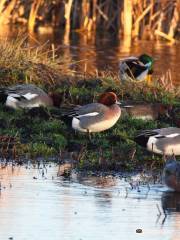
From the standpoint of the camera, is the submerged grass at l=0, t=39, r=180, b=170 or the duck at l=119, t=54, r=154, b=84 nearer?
the submerged grass at l=0, t=39, r=180, b=170

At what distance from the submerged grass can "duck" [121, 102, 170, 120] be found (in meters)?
0.12

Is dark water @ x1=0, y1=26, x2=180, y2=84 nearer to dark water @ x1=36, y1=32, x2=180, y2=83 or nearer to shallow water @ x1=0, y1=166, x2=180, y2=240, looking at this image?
dark water @ x1=36, y1=32, x2=180, y2=83

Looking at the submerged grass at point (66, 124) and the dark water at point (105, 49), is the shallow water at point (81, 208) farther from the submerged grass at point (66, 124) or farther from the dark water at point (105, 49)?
the dark water at point (105, 49)

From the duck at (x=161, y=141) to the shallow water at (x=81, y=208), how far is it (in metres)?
0.69

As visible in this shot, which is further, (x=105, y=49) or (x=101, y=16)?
(x=101, y=16)

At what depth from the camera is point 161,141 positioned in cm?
949

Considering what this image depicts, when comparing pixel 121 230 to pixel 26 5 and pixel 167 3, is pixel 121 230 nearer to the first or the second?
pixel 167 3

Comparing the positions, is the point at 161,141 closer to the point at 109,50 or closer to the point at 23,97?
the point at 23,97

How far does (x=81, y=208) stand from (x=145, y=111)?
4.09m

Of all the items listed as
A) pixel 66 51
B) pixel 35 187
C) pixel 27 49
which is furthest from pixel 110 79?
pixel 66 51

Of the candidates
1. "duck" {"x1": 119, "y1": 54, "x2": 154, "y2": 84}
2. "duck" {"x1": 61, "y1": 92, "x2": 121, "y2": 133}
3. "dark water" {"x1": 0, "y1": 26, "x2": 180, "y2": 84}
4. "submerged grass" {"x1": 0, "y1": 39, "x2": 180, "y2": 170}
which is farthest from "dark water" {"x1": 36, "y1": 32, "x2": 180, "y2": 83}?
"duck" {"x1": 61, "y1": 92, "x2": 121, "y2": 133}

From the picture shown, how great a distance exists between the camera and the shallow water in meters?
6.77

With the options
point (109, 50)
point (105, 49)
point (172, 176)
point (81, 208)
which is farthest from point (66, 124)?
point (105, 49)

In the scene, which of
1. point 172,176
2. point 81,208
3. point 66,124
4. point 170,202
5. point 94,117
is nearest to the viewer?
point 81,208
